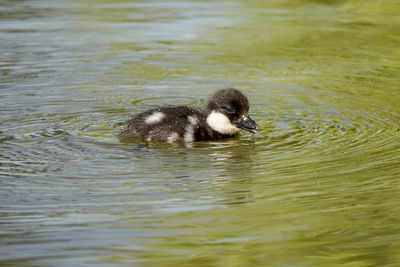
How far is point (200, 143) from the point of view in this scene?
18.8 ft

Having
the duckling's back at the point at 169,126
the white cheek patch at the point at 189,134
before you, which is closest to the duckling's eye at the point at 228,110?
the duckling's back at the point at 169,126

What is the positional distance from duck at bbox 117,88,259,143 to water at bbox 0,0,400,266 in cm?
13

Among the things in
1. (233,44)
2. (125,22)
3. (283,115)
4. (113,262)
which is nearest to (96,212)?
(113,262)

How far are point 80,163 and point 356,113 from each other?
8.19 ft

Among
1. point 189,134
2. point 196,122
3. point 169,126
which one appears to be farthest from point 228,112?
point 169,126

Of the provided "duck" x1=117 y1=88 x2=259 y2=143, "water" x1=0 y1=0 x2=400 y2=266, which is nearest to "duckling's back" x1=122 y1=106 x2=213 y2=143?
A: "duck" x1=117 y1=88 x2=259 y2=143

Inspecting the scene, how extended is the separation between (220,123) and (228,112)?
103mm

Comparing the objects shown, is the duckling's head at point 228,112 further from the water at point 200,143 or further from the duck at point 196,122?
the water at point 200,143

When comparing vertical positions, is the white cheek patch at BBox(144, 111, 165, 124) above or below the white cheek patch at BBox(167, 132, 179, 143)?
above

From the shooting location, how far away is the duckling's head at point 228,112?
231 inches

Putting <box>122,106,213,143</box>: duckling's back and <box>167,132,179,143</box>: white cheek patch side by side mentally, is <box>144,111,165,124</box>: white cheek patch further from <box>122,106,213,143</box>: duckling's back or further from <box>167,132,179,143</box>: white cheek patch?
<box>167,132,179,143</box>: white cheek patch

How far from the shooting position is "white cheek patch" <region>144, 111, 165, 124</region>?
5785mm

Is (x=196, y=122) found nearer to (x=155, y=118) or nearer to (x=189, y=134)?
(x=189, y=134)

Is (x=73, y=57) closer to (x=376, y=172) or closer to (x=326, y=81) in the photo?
(x=326, y=81)
